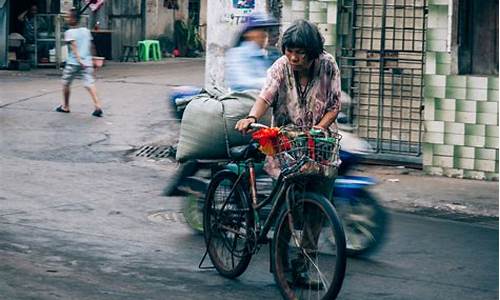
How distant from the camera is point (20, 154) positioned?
45.3 feet

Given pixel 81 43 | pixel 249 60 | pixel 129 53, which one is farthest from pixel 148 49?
pixel 249 60

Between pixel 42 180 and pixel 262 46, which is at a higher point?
pixel 262 46

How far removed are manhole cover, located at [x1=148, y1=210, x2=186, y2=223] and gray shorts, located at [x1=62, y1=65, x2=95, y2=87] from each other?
275 inches

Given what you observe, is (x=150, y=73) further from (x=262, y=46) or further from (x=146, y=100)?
(x=262, y=46)

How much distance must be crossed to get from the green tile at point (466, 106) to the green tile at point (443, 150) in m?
0.42

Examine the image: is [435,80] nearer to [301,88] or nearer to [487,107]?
[487,107]

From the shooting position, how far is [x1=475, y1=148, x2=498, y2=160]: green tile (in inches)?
488

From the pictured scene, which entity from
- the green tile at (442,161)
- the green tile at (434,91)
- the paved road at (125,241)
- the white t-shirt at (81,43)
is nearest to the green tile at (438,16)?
the green tile at (434,91)

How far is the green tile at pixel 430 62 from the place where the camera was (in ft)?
41.6

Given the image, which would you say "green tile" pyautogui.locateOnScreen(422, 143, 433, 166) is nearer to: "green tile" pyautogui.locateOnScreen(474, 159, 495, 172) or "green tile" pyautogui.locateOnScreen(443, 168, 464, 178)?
"green tile" pyautogui.locateOnScreen(443, 168, 464, 178)

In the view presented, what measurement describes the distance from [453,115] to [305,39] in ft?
18.2

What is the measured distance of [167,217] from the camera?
10273mm

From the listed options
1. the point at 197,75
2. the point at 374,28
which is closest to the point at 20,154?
the point at 374,28

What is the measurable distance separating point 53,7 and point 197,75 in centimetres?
487
